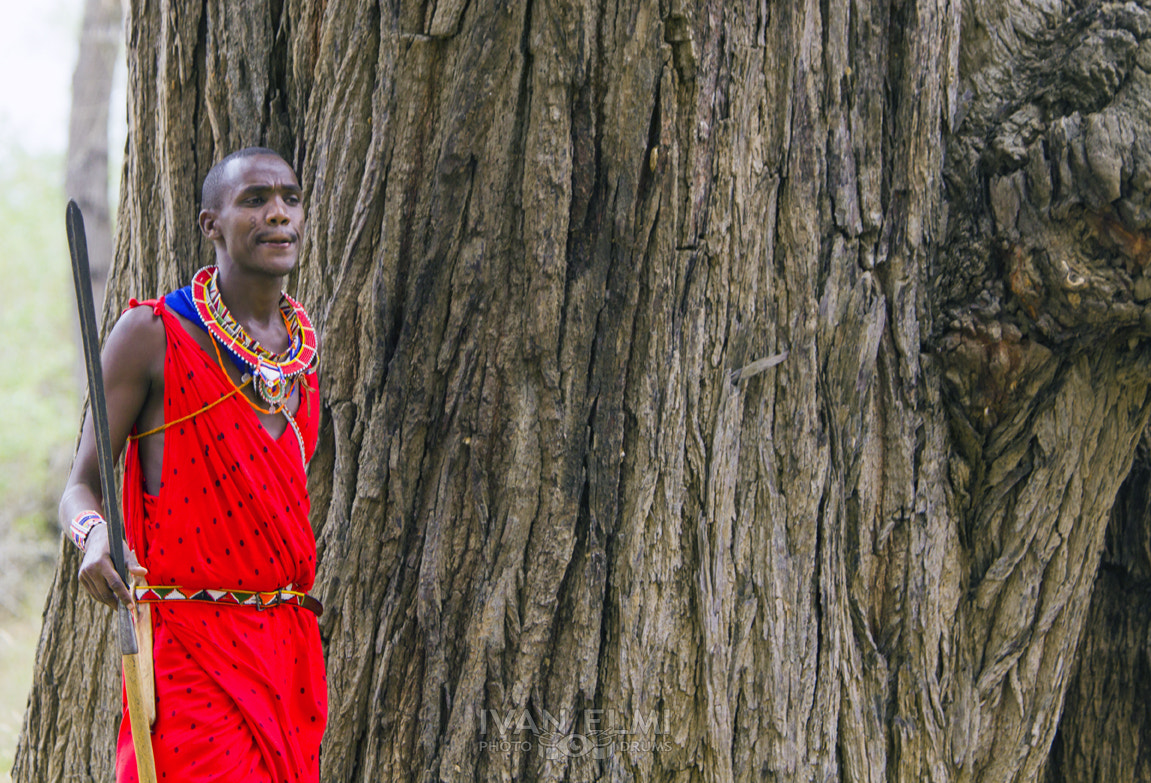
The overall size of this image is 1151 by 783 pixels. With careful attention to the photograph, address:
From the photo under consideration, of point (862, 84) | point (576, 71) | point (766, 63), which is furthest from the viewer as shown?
point (862, 84)

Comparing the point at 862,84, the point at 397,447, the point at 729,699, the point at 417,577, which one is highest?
the point at 862,84

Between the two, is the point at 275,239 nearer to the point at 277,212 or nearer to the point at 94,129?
the point at 277,212

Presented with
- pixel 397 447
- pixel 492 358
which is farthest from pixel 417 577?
pixel 492 358

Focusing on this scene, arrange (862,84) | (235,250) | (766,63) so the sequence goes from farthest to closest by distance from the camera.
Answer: (862,84) → (766,63) → (235,250)

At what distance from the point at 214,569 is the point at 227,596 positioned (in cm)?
8

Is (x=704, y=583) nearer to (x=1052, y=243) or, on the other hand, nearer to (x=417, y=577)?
(x=417, y=577)

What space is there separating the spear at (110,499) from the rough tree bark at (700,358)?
90cm

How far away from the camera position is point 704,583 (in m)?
2.86

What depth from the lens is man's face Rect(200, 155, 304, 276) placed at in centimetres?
231

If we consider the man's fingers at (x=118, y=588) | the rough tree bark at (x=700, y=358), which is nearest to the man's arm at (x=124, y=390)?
the man's fingers at (x=118, y=588)

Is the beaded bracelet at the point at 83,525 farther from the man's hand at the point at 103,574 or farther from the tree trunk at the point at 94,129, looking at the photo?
the tree trunk at the point at 94,129

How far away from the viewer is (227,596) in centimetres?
223

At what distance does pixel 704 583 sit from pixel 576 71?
4.87 ft

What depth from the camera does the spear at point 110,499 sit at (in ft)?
6.42
